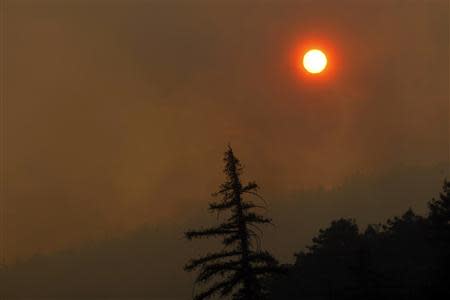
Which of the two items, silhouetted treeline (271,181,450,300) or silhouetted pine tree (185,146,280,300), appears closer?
silhouetted pine tree (185,146,280,300)

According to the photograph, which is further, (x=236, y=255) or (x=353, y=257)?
(x=353, y=257)

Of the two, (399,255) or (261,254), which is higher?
(399,255)

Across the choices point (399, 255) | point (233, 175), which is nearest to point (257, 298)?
point (233, 175)

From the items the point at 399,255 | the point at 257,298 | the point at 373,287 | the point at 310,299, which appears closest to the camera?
the point at 257,298

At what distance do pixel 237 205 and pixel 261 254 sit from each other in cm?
A: 165

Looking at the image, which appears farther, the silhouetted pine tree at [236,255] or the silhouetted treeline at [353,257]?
the silhouetted treeline at [353,257]

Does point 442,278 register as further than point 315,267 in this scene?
No

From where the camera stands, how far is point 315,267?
219 ft

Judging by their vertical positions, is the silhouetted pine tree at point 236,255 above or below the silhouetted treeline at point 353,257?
below

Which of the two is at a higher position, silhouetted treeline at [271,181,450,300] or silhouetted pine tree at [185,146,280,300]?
silhouetted treeline at [271,181,450,300]

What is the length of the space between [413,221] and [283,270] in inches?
2206

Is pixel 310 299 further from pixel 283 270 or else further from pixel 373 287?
pixel 283 270

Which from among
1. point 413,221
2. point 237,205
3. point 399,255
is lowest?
point 237,205

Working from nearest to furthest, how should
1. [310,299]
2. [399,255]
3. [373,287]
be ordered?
[373,287] → [310,299] → [399,255]
